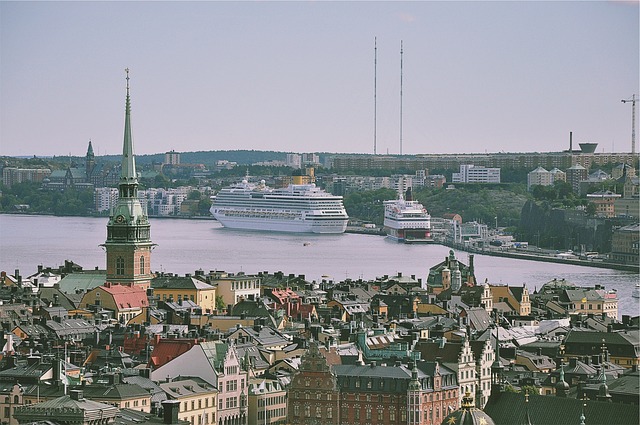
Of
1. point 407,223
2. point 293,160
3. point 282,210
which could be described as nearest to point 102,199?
point 282,210

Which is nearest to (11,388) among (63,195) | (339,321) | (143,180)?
(339,321)

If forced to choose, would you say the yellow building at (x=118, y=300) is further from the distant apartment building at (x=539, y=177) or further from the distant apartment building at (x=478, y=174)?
the distant apartment building at (x=478, y=174)

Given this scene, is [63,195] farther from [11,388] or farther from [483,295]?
[11,388]

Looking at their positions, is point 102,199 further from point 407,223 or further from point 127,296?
point 127,296

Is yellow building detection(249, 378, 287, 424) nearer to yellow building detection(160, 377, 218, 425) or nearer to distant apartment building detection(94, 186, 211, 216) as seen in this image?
yellow building detection(160, 377, 218, 425)

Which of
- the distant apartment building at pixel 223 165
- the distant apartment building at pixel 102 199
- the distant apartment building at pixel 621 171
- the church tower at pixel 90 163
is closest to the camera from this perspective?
the distant apartment building at pixel 621 171

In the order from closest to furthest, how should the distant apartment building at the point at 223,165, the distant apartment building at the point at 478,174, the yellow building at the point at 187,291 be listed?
the yellow building at the point at 187,291 → the distant apartment building at the point at 478,174 → the distant apartment building at the point at 223,165

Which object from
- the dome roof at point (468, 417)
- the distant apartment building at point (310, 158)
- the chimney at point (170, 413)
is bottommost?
the chimney at point (170, 413)

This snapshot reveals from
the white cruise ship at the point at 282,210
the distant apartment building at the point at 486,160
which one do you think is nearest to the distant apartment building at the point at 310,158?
the distant apartment building at the point at 486,160
